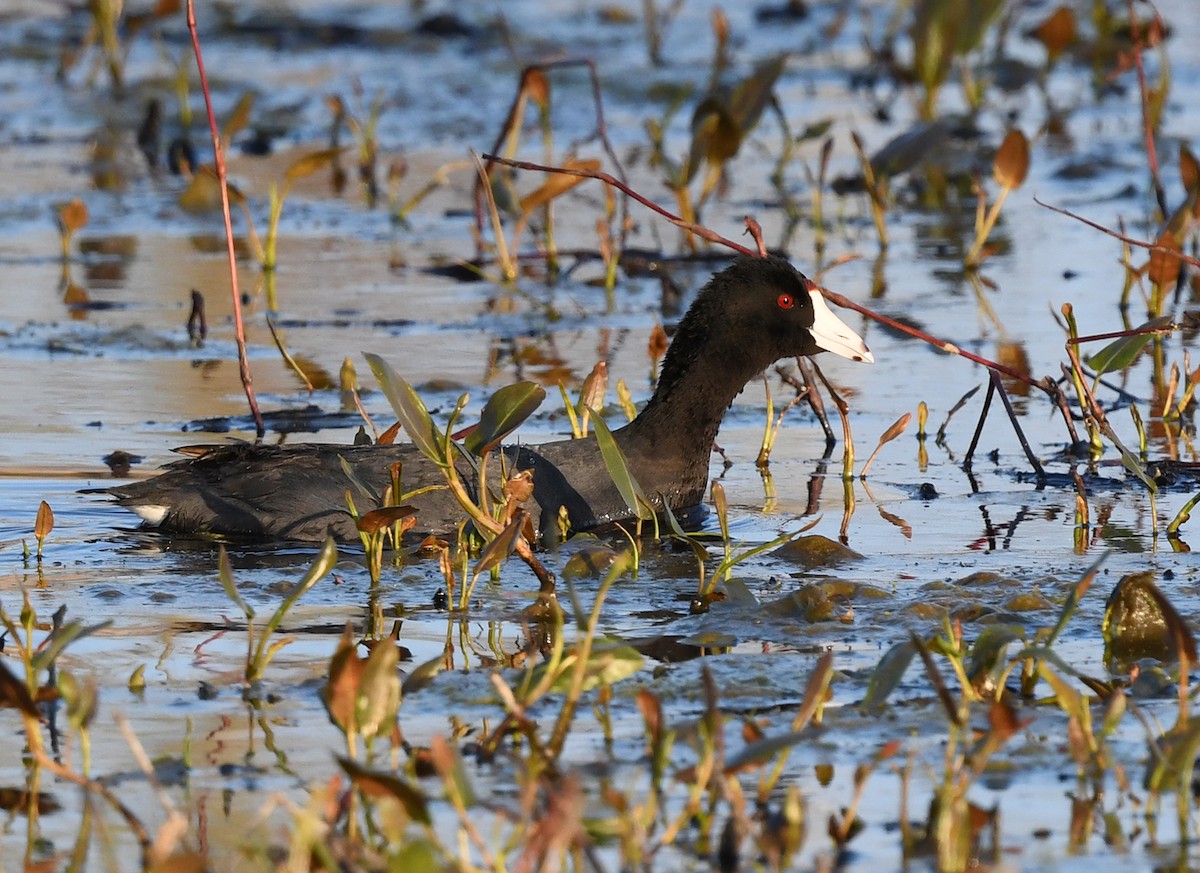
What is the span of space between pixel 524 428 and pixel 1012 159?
7.12 feet

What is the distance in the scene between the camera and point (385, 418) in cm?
640

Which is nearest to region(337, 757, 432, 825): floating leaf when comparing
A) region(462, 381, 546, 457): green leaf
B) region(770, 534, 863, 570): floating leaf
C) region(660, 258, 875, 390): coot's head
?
region(462, 381, 546, 457): green leaf

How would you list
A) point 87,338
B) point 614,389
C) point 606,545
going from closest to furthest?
1. point 606,545
2. point 614,389
3. point 87,338

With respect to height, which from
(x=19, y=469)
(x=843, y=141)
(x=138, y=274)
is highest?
(x=843, y=141)

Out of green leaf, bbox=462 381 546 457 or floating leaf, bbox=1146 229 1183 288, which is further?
floating leaf, bbox=1146 229 1183 288

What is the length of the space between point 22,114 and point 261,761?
10.3 m

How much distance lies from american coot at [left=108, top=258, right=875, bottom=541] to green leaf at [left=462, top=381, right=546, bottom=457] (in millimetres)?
739

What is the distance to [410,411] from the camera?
395 cm

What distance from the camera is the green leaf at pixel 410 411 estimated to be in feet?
12.5

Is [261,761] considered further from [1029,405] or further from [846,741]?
[1029,405]

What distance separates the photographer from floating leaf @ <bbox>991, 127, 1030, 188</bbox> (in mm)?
7188

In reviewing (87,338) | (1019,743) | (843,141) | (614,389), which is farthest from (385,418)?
(843,141)

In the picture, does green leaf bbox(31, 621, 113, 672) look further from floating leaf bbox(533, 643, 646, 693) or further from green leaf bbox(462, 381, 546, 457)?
green leaf bbox(462, 381, 546, 457)

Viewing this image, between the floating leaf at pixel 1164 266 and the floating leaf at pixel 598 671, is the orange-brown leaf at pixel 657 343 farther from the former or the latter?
the floating leaf at pixel 598 671
